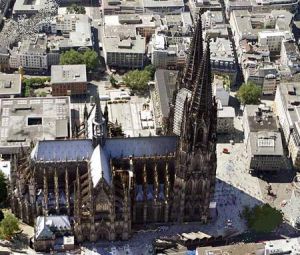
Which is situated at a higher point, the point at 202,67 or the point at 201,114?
the point at 202,67

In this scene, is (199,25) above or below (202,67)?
above

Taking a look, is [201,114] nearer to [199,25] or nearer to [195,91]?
[195,91]

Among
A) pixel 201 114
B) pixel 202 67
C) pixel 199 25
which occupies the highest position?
pixel 199 25

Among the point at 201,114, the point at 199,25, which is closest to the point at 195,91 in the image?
the point at 201,114

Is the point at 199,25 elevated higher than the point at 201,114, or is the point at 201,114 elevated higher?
the point at 199,25

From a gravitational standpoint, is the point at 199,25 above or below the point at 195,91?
above

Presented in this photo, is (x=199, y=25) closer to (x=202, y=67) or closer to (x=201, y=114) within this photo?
(x=202, y=67)
